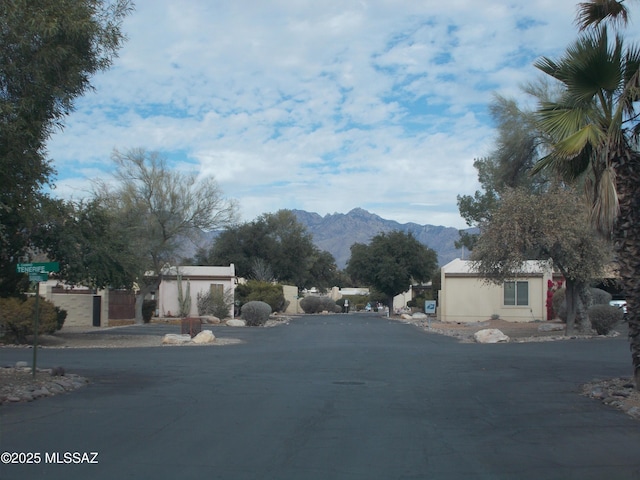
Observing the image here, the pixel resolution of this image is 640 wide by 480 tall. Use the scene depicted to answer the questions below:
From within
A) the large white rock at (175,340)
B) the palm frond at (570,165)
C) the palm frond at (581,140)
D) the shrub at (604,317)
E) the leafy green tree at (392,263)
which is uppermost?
the palm frond at (581,140)

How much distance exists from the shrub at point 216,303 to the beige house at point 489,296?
560 inches

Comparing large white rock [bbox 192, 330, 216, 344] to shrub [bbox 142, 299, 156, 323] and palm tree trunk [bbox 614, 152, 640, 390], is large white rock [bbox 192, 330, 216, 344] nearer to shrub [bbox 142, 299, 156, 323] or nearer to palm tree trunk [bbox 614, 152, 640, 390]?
shrub [bbox 142, 299, 156, 323]

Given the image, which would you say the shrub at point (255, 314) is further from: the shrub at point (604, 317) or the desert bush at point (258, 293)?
the shrub at point (604, 317)

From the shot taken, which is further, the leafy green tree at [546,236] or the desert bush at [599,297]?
the desert bush at [599,297]

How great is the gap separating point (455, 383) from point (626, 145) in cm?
585

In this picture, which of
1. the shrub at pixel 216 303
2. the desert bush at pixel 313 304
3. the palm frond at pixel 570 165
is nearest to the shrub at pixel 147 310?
the shrub at pixel 216 303

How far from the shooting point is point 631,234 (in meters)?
12.1

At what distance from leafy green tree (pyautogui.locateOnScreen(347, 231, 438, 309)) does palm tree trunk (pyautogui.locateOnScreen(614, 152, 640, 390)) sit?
44.7 m

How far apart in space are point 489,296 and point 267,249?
2930 centimetres

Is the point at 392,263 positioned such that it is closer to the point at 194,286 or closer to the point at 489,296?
the point at 489,296

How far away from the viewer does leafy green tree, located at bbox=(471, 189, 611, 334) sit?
80.9ft

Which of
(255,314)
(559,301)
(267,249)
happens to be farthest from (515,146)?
(267,249)

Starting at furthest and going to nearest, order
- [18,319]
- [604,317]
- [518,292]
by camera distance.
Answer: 1. [518,292]
2. [604,317]
3. [18,319]

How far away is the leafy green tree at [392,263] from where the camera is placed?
57281 mm
